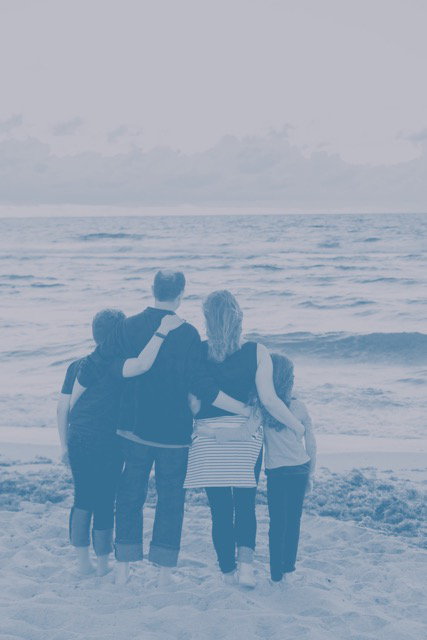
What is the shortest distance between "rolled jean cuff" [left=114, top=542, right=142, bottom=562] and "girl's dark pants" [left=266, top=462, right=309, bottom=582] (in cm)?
73

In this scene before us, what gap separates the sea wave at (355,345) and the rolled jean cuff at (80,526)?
12.0 metres

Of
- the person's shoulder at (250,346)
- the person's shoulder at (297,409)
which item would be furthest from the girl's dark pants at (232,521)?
the person's shoulder at (250,346)

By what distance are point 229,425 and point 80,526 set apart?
109 cm

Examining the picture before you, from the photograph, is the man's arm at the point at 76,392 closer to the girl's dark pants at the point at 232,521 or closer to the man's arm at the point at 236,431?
the man's arm at the point at 236,431

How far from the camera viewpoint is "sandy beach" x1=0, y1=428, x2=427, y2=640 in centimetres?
365

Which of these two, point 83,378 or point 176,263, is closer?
point 83,378

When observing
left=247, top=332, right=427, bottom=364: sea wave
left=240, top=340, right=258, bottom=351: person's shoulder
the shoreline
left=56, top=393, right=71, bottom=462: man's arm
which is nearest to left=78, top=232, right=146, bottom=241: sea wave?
left=247, top=332, right=427, bottom=364: sea wave

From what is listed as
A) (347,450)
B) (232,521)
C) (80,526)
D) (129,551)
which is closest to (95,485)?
(80,526)

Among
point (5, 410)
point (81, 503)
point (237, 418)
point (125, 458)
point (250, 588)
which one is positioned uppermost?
point (237, 418)

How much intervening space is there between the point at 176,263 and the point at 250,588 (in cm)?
3617

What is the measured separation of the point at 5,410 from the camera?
1041 centimetres

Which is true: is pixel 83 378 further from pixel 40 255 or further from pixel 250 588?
pixel 40 255

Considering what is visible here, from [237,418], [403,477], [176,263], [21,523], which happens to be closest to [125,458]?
[237,418]

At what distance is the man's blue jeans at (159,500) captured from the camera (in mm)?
4016
